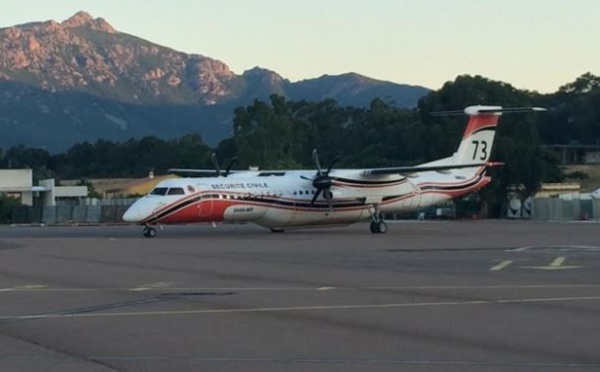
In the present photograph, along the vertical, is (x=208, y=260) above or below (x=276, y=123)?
below

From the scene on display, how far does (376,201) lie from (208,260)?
19858 millimetres

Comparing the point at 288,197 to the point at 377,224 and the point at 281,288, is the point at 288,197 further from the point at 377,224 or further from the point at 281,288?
the point at 281,288

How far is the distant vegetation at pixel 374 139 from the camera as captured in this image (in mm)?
81250

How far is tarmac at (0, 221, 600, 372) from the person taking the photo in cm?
1127

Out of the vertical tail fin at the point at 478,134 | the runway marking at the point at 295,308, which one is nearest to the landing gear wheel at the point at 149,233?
the vertical tail fin at the point at 478,134

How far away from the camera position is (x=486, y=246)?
3238 cm

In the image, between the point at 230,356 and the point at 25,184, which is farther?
the point at 25,184

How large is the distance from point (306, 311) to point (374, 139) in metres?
98.1

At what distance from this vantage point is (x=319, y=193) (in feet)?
151

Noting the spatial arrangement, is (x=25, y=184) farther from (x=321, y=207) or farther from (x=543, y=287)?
(x=543, y=287)

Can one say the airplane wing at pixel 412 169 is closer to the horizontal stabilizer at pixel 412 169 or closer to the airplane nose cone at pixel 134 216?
the horizontal stabilizer at pixel 412 169

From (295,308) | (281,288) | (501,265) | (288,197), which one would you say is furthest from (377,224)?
(295,308)

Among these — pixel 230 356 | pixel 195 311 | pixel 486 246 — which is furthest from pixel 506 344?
pixel 486 246

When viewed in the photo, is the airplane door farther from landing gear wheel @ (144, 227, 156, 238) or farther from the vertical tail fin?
the vertical tail fin
